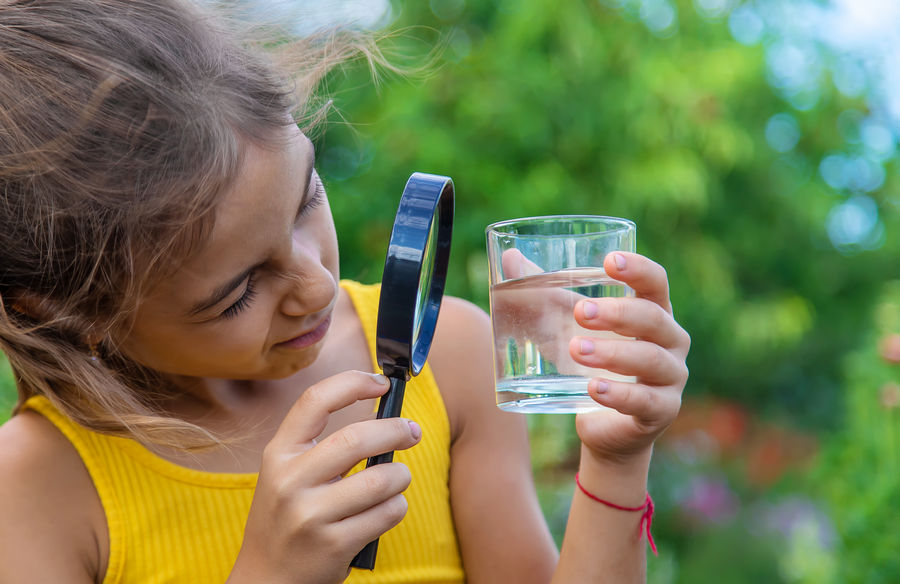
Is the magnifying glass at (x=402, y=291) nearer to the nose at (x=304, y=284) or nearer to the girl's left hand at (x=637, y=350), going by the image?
the nose at (x=304, y=284)

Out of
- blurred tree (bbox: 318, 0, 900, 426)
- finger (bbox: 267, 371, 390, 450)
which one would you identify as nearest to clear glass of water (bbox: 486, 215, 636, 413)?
finger (bbox: 267, 371, 390, 450)

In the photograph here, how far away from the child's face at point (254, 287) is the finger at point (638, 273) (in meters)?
0.46

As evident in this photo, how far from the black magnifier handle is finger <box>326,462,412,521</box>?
22 millimetres

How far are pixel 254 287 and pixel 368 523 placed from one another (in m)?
0.42

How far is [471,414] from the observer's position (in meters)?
1.81

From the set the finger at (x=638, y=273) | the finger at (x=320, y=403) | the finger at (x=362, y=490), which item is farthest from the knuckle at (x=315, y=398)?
the finger at (x=638, y=273)

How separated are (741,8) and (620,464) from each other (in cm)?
655

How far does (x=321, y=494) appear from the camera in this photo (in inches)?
49.2

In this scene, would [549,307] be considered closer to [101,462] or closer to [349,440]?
[349,440]

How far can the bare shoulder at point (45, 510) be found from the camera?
1.41 meters

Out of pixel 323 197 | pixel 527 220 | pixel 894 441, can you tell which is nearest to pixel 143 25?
pixel 323 197

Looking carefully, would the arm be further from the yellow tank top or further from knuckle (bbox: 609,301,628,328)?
knuckle (bbox: 609,301,628,328)

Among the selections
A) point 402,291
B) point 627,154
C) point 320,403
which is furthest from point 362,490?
point 627,154

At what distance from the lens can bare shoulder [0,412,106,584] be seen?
1.41 m
